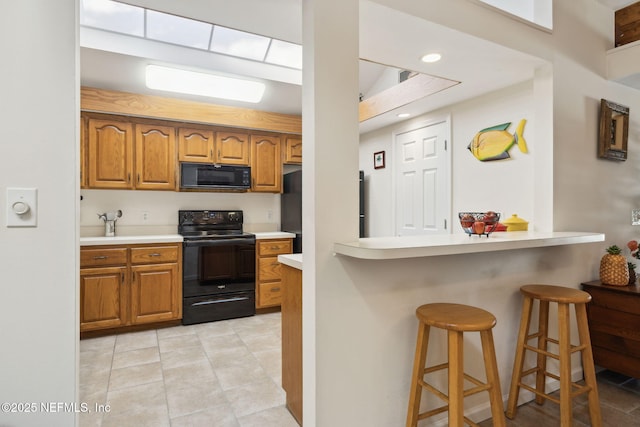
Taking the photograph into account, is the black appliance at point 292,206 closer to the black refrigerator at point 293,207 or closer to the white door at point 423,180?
the black refrigerator at point 293,207

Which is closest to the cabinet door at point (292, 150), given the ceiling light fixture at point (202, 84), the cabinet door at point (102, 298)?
the ceiling light fixture at point (202, 84)

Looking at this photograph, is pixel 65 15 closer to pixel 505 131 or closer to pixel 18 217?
pixel 18 217

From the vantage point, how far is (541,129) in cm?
239

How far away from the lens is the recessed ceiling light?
2231 mm

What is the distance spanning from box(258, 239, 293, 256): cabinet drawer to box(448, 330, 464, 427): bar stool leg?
2.79 meters

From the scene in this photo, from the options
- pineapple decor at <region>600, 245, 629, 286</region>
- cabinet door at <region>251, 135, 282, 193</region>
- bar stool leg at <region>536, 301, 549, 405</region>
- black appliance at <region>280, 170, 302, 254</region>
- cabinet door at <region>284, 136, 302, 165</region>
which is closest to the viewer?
bar stool leg at <region>536, 301, 549, 405</region>

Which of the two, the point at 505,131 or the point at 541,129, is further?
the point at 505,131

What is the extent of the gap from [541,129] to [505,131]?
0.50 m

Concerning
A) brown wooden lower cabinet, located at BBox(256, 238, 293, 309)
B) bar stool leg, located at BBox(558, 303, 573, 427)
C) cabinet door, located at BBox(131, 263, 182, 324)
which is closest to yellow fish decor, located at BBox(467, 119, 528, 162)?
bar stool leg, located at BBox(558, 303, 573, 427)

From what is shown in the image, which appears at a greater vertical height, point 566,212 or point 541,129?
point 541,129

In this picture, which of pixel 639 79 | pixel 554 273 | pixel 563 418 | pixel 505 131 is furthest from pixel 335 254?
pixel 639 79

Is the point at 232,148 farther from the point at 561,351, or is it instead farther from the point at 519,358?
the point at 561,351

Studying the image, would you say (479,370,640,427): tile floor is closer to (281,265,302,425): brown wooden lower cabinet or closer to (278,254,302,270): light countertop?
(281,265,302,425): brown wooden lower cabinet

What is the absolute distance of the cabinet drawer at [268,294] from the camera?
3957 millimetres
